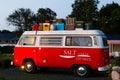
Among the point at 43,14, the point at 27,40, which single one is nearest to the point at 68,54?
the point at 27,40

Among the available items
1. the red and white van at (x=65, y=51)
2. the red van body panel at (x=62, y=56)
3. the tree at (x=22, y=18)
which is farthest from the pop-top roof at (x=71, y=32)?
the tree at (x=22, y=18)

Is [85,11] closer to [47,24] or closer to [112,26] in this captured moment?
[112,26]

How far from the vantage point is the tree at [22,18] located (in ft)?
290

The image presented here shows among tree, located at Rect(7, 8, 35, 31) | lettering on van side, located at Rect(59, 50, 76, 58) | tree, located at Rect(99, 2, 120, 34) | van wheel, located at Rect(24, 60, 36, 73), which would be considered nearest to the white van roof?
lettering on van side, located at Rect(59, 50, 76, 58)

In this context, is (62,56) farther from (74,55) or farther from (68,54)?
(74,55)

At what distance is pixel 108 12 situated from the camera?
253ft

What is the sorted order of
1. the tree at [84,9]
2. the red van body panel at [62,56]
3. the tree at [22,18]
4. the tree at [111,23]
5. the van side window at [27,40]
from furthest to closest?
the tree at [22,18] < the tree at [84,9] < the tree at [111,23] < the van side window at [27,40] < the red van body panel at [62,56]

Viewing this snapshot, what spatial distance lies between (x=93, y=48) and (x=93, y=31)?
814 millimetres

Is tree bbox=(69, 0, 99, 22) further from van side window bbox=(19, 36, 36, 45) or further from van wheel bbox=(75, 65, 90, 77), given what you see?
van wheel bbox=(75, 65, 90, 77)

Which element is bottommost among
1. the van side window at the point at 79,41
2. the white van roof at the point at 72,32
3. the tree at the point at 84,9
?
the van side window at the point at 79,41

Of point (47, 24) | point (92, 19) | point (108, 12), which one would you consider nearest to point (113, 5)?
point (108, 12)

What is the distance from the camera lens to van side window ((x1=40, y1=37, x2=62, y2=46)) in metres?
18.9

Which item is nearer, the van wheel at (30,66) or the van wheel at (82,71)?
the van wheel at (82,71)

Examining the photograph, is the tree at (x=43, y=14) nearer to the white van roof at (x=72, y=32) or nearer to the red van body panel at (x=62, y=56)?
the red van body panel at (x=62, y=56)
